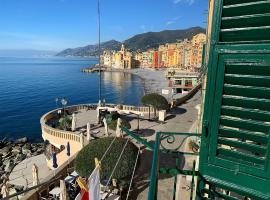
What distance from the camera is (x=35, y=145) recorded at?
124 ft

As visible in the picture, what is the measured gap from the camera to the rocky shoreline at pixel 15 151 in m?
30.5

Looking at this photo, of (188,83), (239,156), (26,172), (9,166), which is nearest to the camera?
(239,156)

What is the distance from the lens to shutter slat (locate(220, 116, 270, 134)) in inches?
97.7

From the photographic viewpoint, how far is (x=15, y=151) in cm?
3569

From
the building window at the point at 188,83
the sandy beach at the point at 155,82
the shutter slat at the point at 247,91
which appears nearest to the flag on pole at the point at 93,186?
the shutter slat at the point at 247,91

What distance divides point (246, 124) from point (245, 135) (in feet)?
0.38

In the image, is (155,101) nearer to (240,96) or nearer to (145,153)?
(145,153)

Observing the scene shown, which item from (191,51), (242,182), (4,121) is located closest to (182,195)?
(242,182)

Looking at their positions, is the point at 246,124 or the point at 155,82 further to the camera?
the point at 155,82

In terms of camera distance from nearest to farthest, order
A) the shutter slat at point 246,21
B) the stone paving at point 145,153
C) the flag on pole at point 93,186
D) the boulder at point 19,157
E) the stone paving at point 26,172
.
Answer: the shutter slat at point 246,21, the flag on pole at point 93,186, the stone paving at point 145,153, the stone paving at point 26,172, the boulder at point 19,157

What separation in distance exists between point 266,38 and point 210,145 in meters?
1.23

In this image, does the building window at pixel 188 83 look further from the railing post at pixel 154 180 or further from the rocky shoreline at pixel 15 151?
the railing post at pixel 154 180

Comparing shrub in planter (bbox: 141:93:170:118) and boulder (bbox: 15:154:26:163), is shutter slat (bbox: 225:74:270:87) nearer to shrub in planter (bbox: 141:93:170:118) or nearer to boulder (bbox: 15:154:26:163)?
shrub in planter (bbox: 141:93:170:118)

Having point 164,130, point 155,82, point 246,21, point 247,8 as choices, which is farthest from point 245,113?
point 155,82
